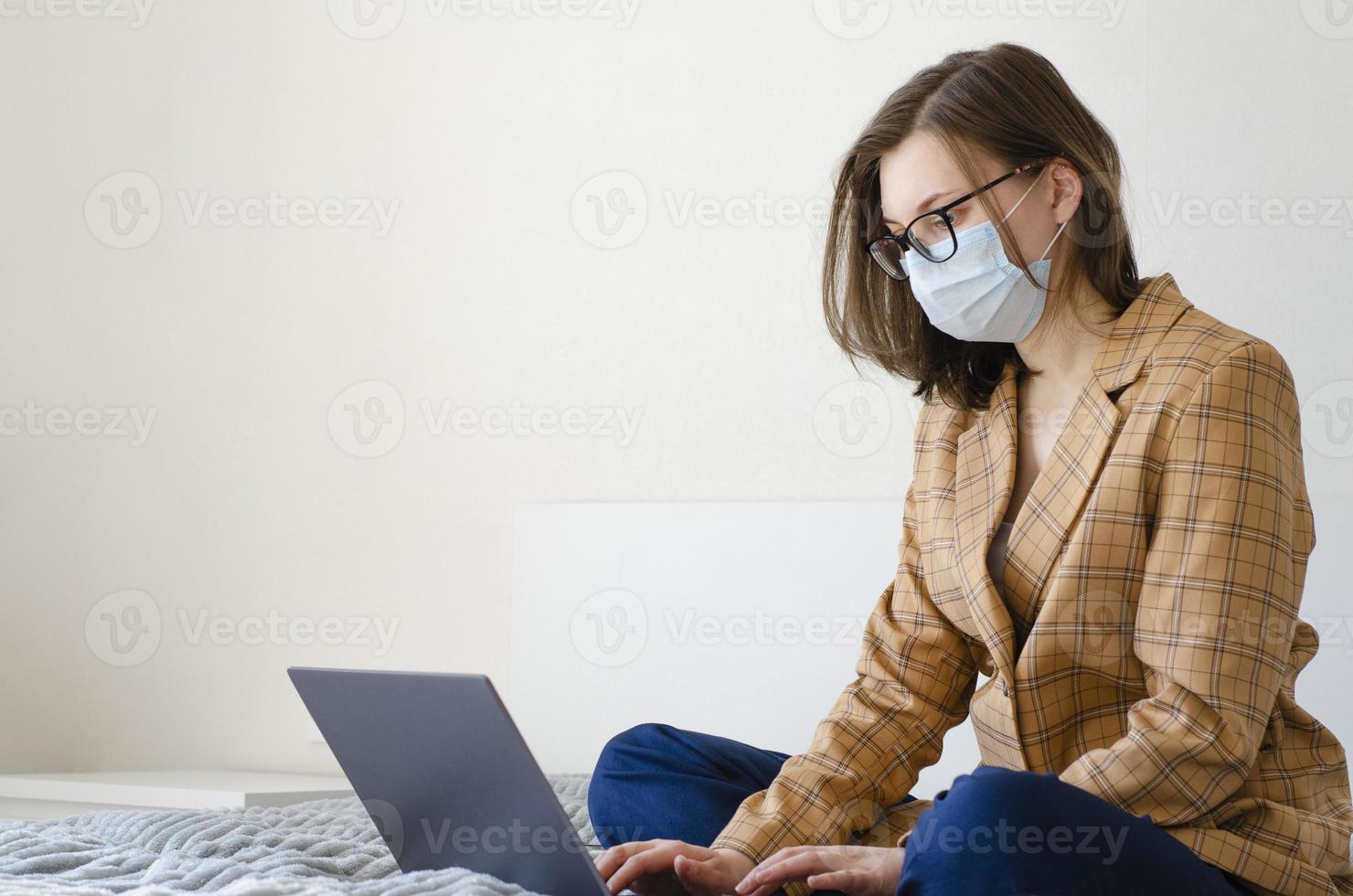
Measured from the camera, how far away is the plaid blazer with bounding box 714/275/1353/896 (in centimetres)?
100

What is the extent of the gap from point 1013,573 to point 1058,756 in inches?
6.8

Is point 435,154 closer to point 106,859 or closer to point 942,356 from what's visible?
point 942,356

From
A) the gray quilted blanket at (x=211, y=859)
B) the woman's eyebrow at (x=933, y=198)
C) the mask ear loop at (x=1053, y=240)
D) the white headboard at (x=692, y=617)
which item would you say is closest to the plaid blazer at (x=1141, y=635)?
the mask ear loop at (x=1053, y=240)

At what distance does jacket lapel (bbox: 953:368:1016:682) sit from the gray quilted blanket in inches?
19.9

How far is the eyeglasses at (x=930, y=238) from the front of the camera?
1.23 metres

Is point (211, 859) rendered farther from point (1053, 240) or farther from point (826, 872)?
point (1053, 240)

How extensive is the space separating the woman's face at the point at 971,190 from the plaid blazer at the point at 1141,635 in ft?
0.41

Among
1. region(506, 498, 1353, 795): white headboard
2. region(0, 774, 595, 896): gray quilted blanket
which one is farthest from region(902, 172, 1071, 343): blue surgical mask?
region(506, 498, 1353, 795): white headboard

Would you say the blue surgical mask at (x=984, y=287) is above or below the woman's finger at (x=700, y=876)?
above

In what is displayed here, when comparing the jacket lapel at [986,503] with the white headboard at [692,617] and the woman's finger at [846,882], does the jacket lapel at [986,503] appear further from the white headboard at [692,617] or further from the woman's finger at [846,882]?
the white headboard at [692,617]

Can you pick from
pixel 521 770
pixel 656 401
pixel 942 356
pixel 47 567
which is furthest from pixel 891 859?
pixel 47 567

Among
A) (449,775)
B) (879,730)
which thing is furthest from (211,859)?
(879,730)

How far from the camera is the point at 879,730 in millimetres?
1271

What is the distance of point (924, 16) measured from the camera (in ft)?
7.59
